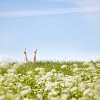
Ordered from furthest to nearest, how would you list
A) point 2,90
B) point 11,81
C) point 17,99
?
point 11,81 → point 2,90 → point 17,99

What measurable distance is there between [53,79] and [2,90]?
2122mm

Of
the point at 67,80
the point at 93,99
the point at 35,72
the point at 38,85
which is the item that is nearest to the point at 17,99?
the point at 93,99

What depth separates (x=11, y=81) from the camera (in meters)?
11.9

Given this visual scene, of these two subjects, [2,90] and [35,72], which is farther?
[35,72]

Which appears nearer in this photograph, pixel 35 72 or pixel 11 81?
pixel 11 81

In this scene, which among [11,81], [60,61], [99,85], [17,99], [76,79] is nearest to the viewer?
[17,99]

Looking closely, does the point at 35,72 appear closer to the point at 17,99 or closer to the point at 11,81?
the point at 11,81

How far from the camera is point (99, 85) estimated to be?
9352 mm

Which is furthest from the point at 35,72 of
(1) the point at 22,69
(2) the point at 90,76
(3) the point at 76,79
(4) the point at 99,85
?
(4) the point at 99,85

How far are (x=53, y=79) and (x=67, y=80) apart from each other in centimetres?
141

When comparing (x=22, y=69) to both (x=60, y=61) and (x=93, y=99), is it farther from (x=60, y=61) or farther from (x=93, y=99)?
(x=93, y=99)

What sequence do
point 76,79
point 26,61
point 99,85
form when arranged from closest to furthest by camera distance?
1. point 99,85
2. point 76,79
3. point 26,61

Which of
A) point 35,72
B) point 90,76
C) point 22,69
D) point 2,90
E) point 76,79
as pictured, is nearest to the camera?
point 2,90

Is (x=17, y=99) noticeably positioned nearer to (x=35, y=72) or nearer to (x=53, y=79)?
(x=53, y=79)
